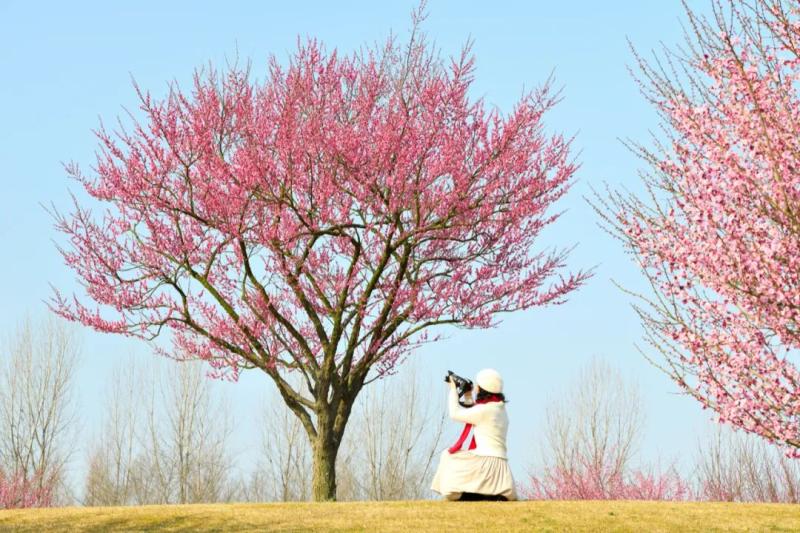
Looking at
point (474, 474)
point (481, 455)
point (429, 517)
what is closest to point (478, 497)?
point (474, 474)

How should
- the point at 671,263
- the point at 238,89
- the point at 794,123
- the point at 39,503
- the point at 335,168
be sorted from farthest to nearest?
the point at 39,503 < the point at 238,89 < the point at 335,168 < the point at 671,263 < the point at 794,123

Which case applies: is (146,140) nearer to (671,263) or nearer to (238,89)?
(238,89)

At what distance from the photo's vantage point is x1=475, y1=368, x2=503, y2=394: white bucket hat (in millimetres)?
13625

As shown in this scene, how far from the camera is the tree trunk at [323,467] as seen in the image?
1541 cm

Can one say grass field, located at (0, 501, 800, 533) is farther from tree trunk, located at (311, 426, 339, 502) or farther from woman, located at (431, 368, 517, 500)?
tree trunk, located at (311, 426, 339, 502)

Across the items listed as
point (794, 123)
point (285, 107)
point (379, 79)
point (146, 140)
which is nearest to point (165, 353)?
point (146, 140)

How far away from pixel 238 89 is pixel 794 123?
37.5 ft

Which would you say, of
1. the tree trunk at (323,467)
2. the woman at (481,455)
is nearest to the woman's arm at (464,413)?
the woman at (481,455)

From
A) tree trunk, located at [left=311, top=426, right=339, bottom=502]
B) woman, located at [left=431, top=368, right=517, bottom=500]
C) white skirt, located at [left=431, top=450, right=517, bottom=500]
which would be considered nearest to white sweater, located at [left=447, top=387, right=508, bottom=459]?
woman, located at [left=431, top=368, right=517, bottom=500]

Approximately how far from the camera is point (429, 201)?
16.0m

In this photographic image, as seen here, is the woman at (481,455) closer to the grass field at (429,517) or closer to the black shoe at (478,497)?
the black shoe at (478,497)

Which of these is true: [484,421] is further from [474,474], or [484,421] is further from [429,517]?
[429,517]

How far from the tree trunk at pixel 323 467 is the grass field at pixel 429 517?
1380mm

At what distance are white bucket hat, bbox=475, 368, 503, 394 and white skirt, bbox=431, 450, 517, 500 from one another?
104 cm
